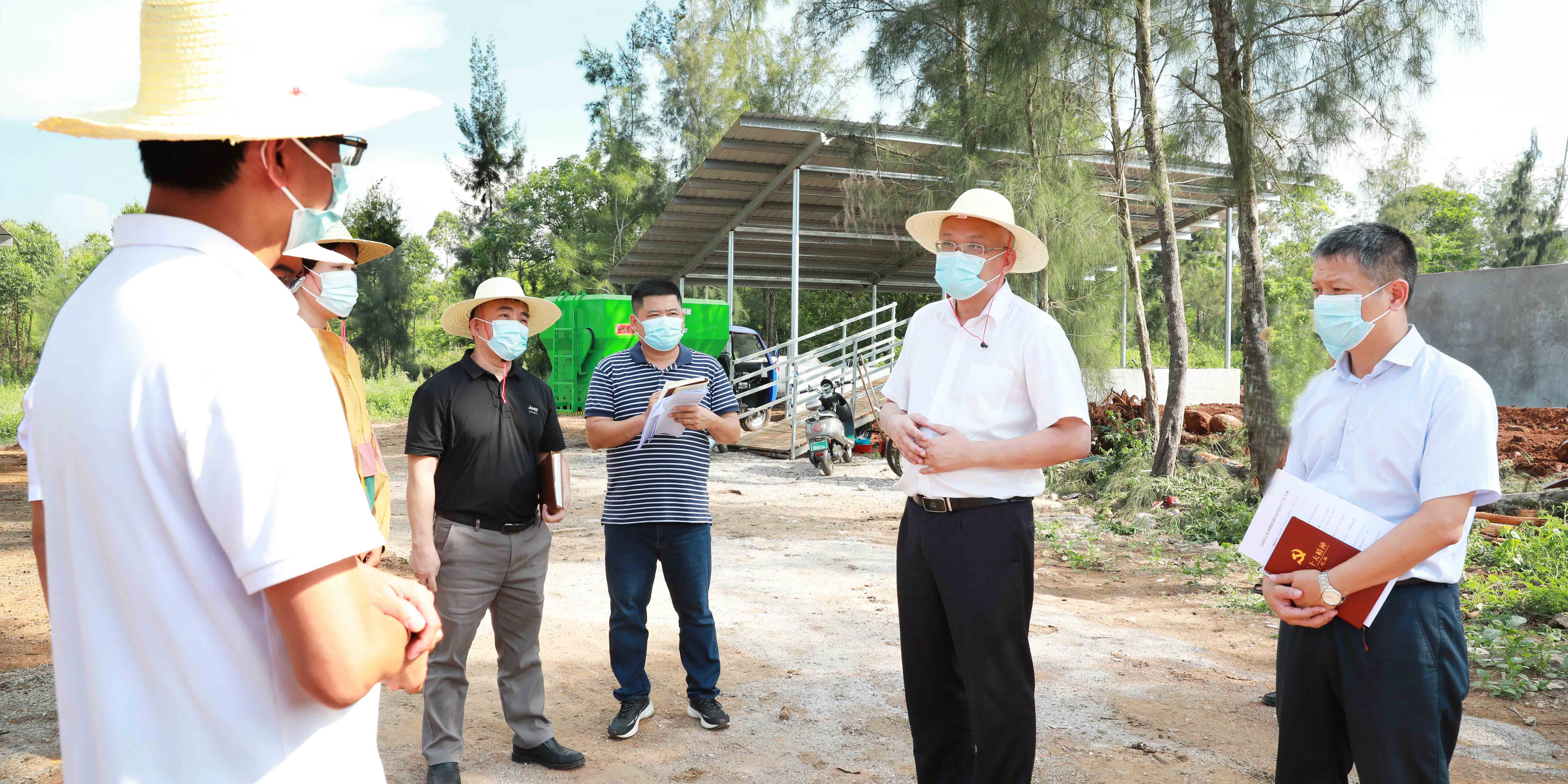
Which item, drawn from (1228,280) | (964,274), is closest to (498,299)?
(964,274)

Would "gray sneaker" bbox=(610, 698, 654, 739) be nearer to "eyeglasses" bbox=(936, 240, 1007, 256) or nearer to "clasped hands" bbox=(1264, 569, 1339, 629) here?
"eyeglasses" bbox=(936, 240, 1007, 256)

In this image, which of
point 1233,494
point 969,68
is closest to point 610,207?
point 969,68

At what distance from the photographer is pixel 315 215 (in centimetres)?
125

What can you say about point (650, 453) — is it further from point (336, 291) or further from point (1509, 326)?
point (1509, 326)

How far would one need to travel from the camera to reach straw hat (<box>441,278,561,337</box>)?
3.93 meters

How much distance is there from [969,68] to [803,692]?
31.1 ft

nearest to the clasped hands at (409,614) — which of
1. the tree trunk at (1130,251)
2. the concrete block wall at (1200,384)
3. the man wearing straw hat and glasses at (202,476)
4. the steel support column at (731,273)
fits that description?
the man wearing straw hat and glasses at (202,476)

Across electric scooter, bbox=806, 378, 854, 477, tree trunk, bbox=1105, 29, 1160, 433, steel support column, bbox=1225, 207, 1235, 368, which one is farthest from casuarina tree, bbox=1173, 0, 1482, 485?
steel support column, bbox=1225, 207, 1235, 368

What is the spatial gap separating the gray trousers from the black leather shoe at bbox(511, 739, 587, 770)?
0.8 inches

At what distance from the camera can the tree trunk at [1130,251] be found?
11461mm

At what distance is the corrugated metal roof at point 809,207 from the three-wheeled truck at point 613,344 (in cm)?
197

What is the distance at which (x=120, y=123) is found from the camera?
1.09 metres

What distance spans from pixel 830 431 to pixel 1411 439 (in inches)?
406

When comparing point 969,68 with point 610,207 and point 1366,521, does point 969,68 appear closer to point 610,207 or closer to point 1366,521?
point 1366,521
